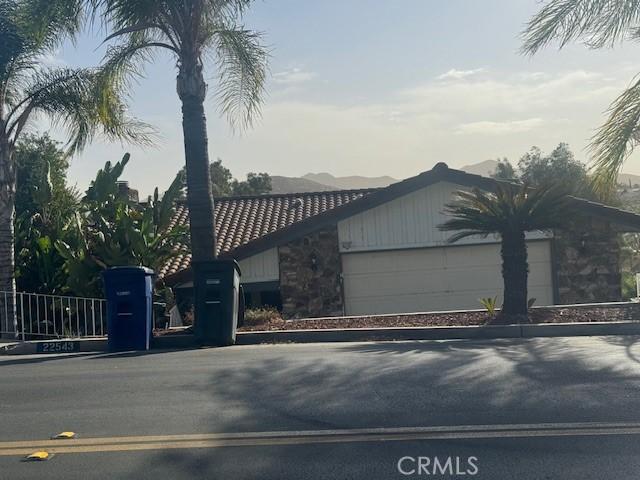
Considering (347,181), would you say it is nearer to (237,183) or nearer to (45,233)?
(237,183)

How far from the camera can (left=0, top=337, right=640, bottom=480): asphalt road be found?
556cm

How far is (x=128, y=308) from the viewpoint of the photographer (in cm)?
1210

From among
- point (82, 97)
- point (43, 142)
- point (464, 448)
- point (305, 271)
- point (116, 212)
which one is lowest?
point (464, 448)

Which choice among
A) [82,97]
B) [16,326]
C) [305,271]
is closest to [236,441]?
[16,326]

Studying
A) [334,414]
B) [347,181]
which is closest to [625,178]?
[334,414]

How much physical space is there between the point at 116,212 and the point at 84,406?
10722 mm

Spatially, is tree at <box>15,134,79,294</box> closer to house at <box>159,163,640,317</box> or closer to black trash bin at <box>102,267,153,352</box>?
house at <box>159,163,640,317</box>

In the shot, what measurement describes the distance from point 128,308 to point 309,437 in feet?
21.7

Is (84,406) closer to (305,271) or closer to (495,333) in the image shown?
(495,333)

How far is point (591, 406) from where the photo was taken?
6852mm

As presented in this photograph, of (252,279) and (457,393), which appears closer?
(457,393)

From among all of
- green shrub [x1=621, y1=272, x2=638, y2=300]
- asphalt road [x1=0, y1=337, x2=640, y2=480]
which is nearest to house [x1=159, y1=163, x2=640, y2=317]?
green shrub [x1=621, y1=272, x2=638, y2=300]

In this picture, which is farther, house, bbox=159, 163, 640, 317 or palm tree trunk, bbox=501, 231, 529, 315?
house, bbox=159, 163, 640, 317

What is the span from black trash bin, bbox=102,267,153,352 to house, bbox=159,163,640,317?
348 inches
